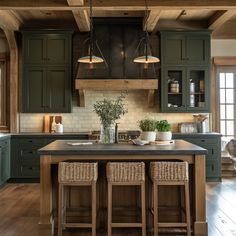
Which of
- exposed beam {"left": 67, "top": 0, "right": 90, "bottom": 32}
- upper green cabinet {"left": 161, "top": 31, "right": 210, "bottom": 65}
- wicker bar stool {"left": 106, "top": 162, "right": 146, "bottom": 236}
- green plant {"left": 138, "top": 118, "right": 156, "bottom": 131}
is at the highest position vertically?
exposed beam {"left": 67, "top": 0, "right": 90, "bottom": 32}

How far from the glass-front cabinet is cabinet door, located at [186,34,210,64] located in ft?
0.52

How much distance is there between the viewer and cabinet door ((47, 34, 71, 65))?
6.28m

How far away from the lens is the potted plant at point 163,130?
Result: 13.0ft

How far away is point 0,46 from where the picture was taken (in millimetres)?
6699

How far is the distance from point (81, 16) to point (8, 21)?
4.68 feet

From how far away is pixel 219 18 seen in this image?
584cm

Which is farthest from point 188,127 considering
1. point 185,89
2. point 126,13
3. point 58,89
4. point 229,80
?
point 58,89

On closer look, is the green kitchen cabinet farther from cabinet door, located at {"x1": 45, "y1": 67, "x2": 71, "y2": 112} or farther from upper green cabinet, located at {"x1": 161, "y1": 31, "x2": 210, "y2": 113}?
upper green cabinet, located at {"x1": 161, "y1": 31, "x2": 210, "y2": 113}

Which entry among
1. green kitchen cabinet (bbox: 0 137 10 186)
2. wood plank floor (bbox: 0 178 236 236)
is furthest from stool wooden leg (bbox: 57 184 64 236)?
green kitchen cabinet (bbox: 0 137 10 186)

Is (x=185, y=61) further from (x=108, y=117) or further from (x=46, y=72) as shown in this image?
(x=108, y=117)

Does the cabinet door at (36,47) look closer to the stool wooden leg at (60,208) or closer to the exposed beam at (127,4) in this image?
the exposed beam at (127,4)

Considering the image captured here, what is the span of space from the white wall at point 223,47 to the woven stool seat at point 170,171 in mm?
4197

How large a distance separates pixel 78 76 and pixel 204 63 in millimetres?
2423

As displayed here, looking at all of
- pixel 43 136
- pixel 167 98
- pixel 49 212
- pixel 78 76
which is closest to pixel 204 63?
pixel 167 98
